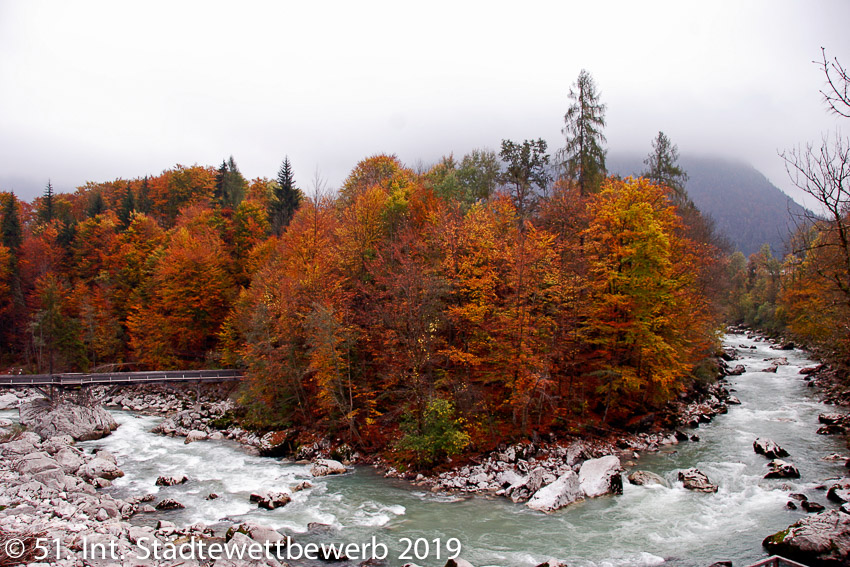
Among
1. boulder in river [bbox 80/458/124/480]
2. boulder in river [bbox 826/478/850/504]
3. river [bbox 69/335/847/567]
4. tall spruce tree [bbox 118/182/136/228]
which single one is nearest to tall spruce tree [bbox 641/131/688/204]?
river [bbox 69/335/847/567]

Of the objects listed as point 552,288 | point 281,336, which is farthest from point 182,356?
point 552,288

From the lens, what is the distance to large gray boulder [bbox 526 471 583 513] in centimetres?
1766

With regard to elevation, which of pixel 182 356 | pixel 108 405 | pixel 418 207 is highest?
pixel 418 207

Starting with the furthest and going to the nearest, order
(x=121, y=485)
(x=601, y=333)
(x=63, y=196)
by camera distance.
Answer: (x=63, y=196) → (x=601, y=333) → (x=121, y=485)

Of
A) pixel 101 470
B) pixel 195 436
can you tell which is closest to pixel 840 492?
pixel 101 470

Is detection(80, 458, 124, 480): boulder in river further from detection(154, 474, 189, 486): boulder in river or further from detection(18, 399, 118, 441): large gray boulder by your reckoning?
detection(18, 399, 118, 441): large gray boulder

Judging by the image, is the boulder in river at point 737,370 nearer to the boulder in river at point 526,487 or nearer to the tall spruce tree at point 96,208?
the boulder in river at point 526,487

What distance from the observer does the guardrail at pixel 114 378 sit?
110ft

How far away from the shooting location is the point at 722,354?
154 ft

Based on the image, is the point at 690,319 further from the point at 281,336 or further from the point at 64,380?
the point at 64,380

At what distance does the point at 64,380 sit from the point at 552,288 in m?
34.8

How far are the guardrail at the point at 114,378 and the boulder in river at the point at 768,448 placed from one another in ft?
95.6

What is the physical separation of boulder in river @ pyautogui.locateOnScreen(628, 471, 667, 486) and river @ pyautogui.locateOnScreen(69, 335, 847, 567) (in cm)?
36

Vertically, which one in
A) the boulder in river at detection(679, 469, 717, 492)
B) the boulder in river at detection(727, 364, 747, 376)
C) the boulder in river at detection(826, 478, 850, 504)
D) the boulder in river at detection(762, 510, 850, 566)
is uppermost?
the boulder in river at detection(762, 510, 850, 566)
